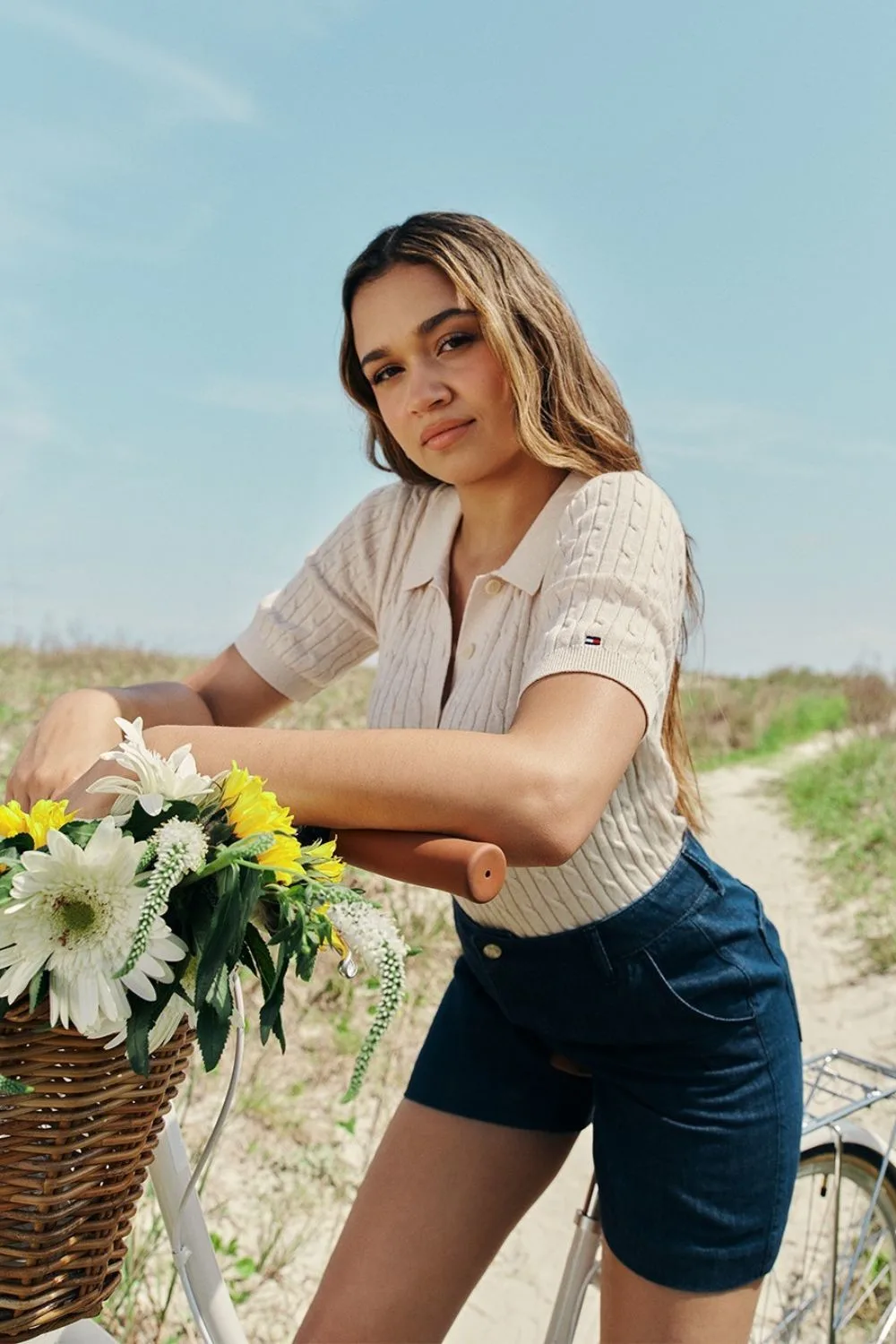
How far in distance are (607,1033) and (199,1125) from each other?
2.56 m

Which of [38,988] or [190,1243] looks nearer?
[38,988]

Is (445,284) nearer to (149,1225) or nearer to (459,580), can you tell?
(459,580)

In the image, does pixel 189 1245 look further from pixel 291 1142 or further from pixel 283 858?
pixel 291 1142

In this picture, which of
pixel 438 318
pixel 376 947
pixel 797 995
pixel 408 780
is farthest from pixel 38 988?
pixel 797 995

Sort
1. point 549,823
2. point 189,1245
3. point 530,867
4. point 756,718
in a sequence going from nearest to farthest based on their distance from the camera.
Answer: point 549,823 < point 189,1245 < point 530,867 < point 756,718

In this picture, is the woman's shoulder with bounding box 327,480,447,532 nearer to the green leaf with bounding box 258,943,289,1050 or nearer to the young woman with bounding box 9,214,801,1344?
the young woman with bounding box 9,214,801,1344

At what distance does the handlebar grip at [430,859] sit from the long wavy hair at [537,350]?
2.51 ft

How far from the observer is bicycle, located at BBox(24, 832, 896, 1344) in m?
1.12

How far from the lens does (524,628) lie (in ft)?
5.69

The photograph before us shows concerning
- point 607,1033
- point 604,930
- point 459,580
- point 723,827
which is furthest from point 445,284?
point 723,827

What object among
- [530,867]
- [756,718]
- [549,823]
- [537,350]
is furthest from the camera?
[756,718]

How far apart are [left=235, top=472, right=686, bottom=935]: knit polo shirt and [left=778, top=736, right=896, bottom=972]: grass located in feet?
16.1

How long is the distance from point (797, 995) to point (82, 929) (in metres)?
5.71

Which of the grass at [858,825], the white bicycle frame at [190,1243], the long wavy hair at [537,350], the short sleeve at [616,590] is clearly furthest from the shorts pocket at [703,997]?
the grass at [858,825]
